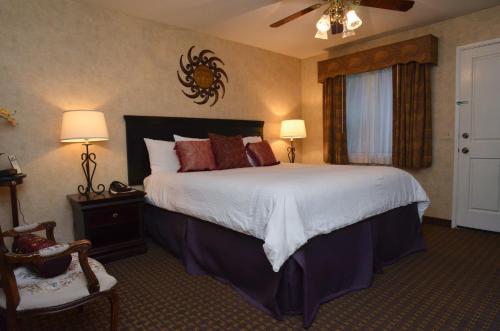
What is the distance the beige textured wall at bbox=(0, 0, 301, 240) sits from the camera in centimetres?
274

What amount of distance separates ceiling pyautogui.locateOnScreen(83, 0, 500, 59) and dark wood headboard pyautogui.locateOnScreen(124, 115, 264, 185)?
3.68 ft

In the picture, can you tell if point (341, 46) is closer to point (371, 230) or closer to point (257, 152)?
point (257, 152)

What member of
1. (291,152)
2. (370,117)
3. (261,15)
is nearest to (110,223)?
(261,15)

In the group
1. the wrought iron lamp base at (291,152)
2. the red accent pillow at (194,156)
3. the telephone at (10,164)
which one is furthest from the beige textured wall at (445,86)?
the telephone at (10,164)

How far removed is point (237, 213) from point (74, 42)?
241cm

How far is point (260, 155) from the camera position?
12.4 feet

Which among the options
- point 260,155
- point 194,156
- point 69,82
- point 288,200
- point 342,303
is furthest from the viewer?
point 260,155

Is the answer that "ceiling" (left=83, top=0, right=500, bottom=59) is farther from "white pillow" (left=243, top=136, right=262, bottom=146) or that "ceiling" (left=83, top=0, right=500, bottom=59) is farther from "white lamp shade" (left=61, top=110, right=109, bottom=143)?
"white pillow" (left=243, top=136, right=262, bottom=146)

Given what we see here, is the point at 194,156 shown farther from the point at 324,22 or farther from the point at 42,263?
the point at 42,263

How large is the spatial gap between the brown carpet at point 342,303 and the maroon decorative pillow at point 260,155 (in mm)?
1612

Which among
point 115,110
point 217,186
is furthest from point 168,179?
point 115,110

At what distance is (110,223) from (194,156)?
1.03 m

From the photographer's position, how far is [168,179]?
297cm

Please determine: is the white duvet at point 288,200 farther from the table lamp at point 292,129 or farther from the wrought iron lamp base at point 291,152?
the wrought iron lamp base at point 291,152
